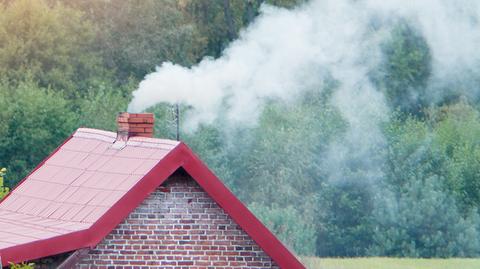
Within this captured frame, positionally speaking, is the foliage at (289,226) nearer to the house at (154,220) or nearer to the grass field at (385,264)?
the grass field at (385,264)

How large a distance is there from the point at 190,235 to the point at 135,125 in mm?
1485

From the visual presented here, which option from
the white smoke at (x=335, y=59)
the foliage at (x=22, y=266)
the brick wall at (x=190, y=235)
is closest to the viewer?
the foliage at (x=22, y=266)

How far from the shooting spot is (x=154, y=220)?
1336cm

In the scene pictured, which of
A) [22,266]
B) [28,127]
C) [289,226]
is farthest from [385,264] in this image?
[22,266]

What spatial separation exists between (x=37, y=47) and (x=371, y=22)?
34.2 feet

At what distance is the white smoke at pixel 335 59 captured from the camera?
29.0m

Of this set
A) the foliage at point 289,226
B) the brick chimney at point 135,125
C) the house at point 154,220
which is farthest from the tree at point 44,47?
the house at point 154,220

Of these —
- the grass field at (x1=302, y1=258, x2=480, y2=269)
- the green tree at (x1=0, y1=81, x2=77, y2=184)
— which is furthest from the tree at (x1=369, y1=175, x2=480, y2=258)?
the green tree at (x1=0, y1=81, x2=77, y2=184)

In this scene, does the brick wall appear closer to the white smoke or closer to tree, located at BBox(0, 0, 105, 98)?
the white smoke

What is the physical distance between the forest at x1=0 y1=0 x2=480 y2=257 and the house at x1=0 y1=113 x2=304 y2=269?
77.2 feet

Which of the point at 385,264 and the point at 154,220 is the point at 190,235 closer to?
the point at 154,220

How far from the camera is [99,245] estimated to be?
13.2 meters

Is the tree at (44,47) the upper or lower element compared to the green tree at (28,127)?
upper

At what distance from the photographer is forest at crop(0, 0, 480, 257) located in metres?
38.7
